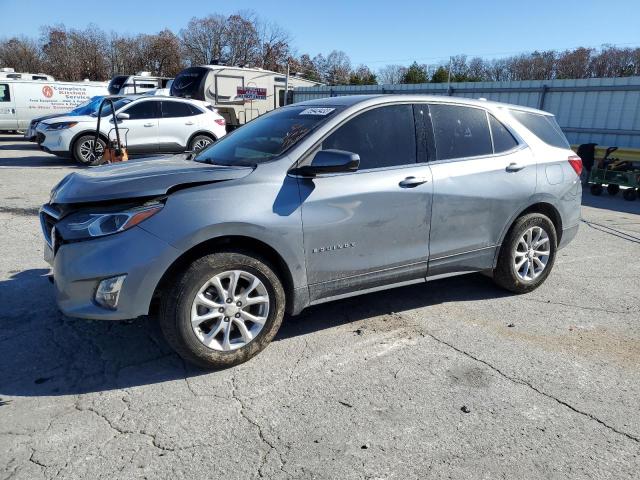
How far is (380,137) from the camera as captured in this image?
3.96m

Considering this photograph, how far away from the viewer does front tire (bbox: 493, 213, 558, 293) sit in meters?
4.62

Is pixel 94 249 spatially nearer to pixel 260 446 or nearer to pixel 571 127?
pixel 260 446

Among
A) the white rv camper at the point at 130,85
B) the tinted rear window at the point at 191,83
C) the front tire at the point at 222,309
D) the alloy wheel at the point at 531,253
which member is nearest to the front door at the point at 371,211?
the front tire at the point at 222,309

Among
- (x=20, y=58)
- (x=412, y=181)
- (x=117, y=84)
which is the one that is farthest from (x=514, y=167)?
(x=20, y=58)

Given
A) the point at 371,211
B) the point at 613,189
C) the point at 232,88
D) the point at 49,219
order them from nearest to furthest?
the point at 49,219 → the point at 371,211 → the point at 613,189 → the point at 232,88

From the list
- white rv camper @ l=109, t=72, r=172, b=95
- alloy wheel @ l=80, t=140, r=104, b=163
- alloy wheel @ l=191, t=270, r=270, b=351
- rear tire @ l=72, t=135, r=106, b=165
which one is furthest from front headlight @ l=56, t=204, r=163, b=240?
white rv camper @ l=109, t=72, r=172, b=95

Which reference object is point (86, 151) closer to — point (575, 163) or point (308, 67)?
point (575, 163)

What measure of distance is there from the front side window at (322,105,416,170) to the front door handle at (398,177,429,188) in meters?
0.15

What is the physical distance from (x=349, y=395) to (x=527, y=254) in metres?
2.56

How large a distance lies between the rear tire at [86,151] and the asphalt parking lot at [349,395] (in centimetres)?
892

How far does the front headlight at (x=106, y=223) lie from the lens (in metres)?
3.08

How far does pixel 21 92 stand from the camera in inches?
798

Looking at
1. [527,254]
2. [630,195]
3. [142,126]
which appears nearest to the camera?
[527,254]

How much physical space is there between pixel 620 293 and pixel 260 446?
4068 mm
